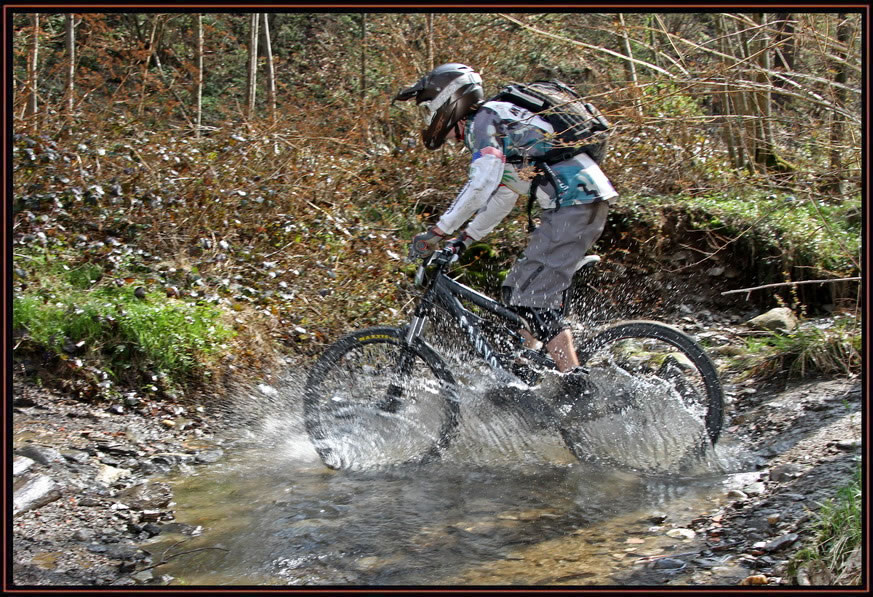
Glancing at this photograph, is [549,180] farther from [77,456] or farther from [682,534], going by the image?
[77,456]

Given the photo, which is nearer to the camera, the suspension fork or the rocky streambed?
the rocky streambed

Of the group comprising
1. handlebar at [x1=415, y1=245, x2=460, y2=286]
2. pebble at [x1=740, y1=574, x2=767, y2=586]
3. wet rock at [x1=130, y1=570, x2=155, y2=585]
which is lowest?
pebble at [x1=740, y1=574, x2=767, y2=586]

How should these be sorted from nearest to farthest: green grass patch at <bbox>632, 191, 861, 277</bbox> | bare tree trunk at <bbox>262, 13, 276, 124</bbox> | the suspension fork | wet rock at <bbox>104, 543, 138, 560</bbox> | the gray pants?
1. wet rock at <bbox>104, 543, 138, 560</bbox>
2. the gray pants
3. the suspension fork
4. green grass patch at <bbox>632, 191, 861, 277</bbox>
5. bare tree trunk at <bbox>262, 13, 276, 124</bbox>

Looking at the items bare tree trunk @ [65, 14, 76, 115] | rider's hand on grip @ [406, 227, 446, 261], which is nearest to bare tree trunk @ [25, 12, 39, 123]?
bare tree trunk @ [65, 14, 76, 115]

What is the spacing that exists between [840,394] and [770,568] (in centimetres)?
213

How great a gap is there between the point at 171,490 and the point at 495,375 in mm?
1955

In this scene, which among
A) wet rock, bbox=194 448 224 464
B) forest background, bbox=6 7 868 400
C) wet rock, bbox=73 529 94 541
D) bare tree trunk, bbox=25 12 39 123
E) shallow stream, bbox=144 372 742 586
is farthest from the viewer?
bare tree trunk, bbox=25 12 39 123

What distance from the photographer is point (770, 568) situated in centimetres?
325

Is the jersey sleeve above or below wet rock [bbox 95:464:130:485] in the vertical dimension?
above

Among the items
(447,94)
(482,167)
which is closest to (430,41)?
(447,94)

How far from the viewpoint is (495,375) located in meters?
4.57

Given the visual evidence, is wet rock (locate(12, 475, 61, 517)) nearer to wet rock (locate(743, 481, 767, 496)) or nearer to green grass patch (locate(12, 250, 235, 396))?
green grass patch (locate(12, 250, 235, 396))

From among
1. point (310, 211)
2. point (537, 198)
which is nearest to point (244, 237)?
point (310, 211)

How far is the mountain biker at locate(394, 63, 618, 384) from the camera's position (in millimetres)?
4227
